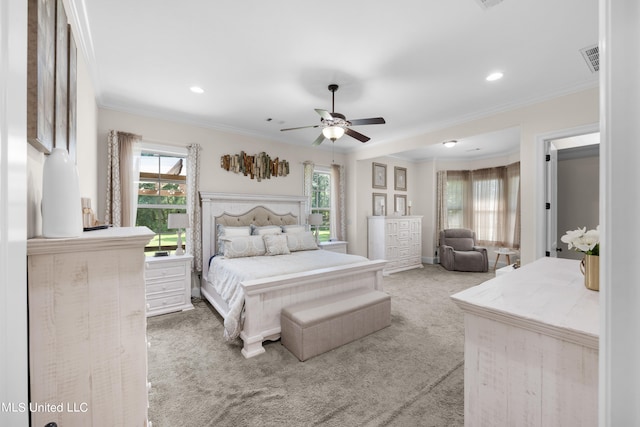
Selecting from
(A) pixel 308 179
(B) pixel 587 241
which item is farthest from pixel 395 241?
(B) pixel 587 241

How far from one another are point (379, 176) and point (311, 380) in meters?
5.00

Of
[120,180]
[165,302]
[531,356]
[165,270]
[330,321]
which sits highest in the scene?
[120,180]

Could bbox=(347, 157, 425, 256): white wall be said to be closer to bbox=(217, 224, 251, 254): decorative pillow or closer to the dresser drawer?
bbox=(217, 224, 251, 254): decorative pillow

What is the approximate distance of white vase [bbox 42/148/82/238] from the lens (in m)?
1.01

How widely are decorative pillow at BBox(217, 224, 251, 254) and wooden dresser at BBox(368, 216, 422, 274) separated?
9.51 ft

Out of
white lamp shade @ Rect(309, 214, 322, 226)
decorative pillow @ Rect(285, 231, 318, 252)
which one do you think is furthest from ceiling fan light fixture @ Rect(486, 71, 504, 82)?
white lamp shade @ Rect(309, 214, 322, 226)

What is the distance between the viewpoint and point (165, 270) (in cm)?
350

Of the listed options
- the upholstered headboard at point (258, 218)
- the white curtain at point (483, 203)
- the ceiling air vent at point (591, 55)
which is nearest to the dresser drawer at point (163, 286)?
the upholstered headboard at point (258, 218)

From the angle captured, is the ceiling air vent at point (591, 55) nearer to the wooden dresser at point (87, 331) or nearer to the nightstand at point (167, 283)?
the wooden dresser at point (87, 331)

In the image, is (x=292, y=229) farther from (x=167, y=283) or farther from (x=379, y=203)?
(x=379, y=203)

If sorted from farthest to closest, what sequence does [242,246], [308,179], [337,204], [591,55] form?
1. [337,204]
2. [308,179]
3. [242,246]
4. [591,55]

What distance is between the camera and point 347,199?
19.5ft

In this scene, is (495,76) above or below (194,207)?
above

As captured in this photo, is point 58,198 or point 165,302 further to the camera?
point 165,302
